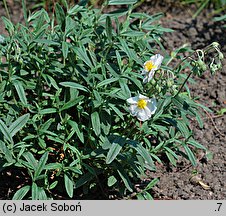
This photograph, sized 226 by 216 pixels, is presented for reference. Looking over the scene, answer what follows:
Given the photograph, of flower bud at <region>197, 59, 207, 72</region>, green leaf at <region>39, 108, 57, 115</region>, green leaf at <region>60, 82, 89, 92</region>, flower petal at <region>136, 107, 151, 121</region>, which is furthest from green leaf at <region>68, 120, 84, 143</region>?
flower bud at <region>197, 59, 207, 72</region>

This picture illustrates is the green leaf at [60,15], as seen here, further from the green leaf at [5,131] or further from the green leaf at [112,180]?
the green leaf at [112,180]

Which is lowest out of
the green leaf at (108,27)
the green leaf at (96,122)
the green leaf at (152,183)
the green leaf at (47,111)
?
the green leaf at (152,183)

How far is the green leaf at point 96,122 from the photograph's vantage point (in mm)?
3252

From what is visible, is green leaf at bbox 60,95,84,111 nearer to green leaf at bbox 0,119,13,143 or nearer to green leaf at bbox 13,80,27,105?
green leaf at bbox 13,80,27,105

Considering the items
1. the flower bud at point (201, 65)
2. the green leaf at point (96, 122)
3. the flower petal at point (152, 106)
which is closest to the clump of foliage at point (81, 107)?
the green leaf at point (96, 122)

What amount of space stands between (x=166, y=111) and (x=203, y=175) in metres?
0.71

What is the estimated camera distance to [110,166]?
3514mm

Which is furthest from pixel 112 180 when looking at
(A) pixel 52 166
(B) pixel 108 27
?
(B) pixel 108 27

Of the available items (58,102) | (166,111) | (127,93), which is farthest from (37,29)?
(166,111)

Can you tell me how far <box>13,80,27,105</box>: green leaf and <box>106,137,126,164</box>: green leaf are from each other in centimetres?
56

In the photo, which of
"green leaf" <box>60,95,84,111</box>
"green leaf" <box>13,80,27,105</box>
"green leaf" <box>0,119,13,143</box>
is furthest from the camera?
"green leaf" <box>60,95,84,111</box>

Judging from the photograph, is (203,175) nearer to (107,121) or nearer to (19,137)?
(107,121)

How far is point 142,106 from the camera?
3.02 meters

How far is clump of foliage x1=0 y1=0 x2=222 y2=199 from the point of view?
10.7ft
